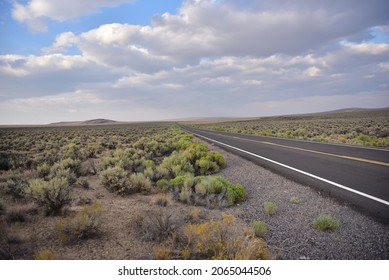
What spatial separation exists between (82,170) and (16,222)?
558 cm

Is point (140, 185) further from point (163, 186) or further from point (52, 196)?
point (52, 196)

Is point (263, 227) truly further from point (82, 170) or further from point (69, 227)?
point (82, 170)

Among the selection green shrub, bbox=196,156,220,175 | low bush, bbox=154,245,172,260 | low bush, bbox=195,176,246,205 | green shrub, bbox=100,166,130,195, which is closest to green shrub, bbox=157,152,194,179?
green shrub, bbox=196,156,220,175

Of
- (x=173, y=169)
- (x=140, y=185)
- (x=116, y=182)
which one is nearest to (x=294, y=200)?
(x=140, y=185)

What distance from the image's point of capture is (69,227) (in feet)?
15.6

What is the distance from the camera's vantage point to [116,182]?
7988 mm

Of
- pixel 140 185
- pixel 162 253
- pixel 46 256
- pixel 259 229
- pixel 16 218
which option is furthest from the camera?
pixel 140 185

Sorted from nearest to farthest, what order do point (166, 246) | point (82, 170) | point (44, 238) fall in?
point (166, 246), point (44, 238), point (82, 170)

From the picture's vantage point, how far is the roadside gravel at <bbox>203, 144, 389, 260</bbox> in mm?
4086

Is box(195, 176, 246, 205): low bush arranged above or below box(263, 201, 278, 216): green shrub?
above

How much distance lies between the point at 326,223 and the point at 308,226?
35 centimetres

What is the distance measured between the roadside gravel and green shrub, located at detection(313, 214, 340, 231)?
0.09 m

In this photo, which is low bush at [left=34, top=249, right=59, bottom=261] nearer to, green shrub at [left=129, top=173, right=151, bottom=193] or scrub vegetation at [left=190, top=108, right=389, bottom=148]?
green shrub at [left=129, top=173, right=151, bottom=193]
